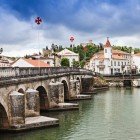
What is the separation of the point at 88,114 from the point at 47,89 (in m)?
6.06

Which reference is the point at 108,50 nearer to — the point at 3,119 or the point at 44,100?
the point at 44,100

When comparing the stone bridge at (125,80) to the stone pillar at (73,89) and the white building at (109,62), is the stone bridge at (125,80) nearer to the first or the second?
the white building at (109,62)

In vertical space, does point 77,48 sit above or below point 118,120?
above

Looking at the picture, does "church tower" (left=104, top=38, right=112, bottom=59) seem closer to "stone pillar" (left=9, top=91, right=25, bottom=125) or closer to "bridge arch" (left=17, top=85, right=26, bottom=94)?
"bridge arch" (left=17, top=85, right=26, bottom=94)

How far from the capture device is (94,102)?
6506 cm

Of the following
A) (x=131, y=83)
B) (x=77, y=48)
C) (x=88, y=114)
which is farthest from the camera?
(x=77, y=48)

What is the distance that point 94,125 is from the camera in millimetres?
42781

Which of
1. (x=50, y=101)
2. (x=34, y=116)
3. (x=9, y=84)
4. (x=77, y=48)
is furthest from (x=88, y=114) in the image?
(x=77, y=48)

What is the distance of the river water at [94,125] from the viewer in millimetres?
36750

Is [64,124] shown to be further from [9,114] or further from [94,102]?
[94,102]

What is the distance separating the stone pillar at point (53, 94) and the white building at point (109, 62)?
77.7 meters

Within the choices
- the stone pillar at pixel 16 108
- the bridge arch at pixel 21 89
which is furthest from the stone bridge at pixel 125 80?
the stone pillar at pixel 16 108

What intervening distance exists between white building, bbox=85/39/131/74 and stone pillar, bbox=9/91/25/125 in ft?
309

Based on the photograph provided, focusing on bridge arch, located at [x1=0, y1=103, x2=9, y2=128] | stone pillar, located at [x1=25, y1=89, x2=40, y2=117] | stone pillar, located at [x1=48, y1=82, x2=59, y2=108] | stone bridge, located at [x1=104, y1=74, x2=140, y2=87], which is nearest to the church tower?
stone bridge, located at [x1=104, y1=74, x2=140, y2=87]
